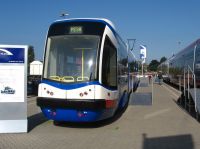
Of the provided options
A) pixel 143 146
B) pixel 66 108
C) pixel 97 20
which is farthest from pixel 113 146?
pixel 97 20

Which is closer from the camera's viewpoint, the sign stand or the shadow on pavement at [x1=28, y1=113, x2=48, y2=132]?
the sign stand

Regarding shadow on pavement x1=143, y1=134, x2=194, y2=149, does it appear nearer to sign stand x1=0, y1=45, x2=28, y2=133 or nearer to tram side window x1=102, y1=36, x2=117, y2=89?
tram side window x1=102, y1=36, x2=117, y2=89

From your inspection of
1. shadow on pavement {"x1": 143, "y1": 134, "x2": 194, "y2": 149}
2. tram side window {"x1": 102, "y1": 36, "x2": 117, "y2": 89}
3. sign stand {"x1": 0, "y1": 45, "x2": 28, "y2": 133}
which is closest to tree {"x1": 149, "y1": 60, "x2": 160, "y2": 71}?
tram side window {"x1": 102, "y1": 36, "x2": 117, "y2": 89}

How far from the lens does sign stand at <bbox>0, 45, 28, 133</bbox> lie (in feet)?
35.1

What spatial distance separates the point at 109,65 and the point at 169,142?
3.32 m

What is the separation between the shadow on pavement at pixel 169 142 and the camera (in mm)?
8950

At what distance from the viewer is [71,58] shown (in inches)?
451

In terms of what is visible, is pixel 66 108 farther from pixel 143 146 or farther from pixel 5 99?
pixel 143 146

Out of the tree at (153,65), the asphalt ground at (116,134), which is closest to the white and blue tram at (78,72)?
the asphalt ground at (116,134)

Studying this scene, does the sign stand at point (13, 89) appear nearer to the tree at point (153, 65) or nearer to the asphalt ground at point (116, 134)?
the asphalt ground at point (116, 134)

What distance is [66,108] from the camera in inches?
434

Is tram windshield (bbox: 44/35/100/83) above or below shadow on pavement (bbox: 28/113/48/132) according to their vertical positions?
above

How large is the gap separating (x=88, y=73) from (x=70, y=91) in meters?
0.70

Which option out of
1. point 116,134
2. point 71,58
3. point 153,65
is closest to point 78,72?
point 71,58
